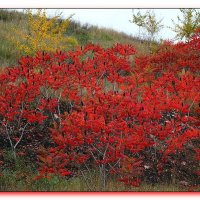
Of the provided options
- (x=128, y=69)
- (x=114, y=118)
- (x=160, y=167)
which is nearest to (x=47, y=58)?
(x=128, y=69)

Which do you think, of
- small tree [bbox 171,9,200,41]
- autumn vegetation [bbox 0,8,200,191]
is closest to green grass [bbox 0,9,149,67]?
small tree [bbox 171,9,200,41]

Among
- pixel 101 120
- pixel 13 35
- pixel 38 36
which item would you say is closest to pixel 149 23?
pixel 38 36

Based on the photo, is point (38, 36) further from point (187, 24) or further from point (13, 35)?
point (187, 24)

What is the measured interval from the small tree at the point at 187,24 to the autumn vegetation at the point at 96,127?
2003mm

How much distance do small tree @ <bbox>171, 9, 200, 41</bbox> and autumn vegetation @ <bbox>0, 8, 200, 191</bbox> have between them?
6.57 ft

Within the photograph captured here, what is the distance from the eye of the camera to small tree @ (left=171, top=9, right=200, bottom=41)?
9.87 meters

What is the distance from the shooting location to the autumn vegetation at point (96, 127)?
6.10 meters

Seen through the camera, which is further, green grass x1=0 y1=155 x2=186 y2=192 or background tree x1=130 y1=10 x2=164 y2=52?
background tree x1=130 y1=10 x2=164 y2=52

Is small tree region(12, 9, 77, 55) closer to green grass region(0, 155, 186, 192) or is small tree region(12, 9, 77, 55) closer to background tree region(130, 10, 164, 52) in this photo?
background tree region(130, 10, 164, 52)

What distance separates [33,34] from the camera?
32.3 feet

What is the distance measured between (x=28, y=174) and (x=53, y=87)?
5.83 feet

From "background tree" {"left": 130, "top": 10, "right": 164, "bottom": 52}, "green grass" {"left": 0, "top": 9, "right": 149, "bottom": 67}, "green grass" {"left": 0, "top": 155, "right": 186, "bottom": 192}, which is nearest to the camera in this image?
"green grass" {"left": 0, "top": 155, "right": 186, "bottom": 192}

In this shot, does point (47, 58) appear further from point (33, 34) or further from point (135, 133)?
point (135, 133)

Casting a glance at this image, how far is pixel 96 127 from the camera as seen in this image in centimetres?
578
